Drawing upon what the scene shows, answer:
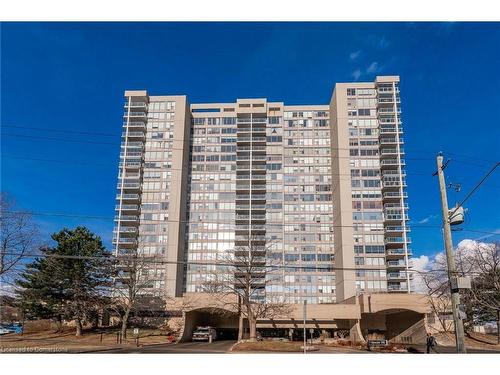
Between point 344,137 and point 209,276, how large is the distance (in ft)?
125

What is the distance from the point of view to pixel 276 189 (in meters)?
92.9

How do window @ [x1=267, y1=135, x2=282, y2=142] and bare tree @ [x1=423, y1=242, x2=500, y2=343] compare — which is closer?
bare tree @ [x1=423, y1=242, x2=500, y2=343]

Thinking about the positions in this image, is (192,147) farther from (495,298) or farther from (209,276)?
(495,298)

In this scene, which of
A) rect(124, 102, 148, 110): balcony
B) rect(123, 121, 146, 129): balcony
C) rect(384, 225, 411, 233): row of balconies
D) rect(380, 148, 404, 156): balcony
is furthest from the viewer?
rect(124, 102, 148, 110): balcony

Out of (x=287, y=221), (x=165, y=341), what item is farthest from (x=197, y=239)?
(x=165, y=341)

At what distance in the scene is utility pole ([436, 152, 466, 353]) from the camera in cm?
1858

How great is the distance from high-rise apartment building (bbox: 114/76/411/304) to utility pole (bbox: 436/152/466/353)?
195 feet

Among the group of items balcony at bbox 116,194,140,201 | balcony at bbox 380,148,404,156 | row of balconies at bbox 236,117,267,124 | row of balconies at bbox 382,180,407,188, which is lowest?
balcony at bbox 116,194,140,201

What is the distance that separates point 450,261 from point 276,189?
242 ft

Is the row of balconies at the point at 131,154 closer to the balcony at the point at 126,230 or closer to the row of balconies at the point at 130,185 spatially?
the row of balconies at the point at 130,185

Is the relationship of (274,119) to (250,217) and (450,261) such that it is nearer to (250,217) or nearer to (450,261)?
(250,217)

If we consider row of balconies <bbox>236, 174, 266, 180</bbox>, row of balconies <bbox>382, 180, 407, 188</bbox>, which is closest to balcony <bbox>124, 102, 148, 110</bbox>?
A: row of balconies <bbox>236, 174, 266, 180</bbox>

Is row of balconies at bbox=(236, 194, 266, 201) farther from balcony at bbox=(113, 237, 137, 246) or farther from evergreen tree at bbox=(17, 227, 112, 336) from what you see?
evergreen tree at bbox=(17, 227, 112, 336)

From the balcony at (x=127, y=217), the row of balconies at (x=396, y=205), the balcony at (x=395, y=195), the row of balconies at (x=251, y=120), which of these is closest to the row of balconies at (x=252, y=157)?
the row of balconies at (x=251, y=120)
